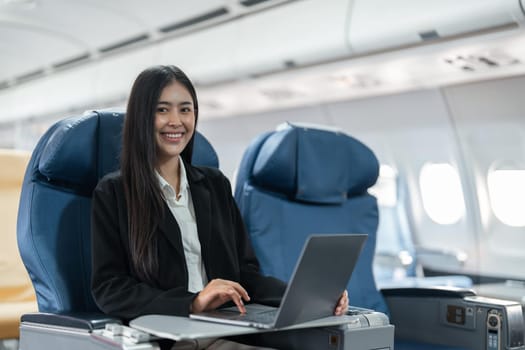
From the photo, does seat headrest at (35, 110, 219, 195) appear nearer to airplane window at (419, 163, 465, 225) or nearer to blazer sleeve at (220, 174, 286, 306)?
blazer sleeve at (220, 174, 286, 306)

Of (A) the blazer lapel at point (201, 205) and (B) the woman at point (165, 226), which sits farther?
(A) the blazer lapel at point (201, 205)

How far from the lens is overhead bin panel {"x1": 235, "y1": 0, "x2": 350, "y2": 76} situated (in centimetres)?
528

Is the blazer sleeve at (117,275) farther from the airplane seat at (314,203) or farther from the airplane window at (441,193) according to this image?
the airplane window at (441,193)

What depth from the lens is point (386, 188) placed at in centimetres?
790

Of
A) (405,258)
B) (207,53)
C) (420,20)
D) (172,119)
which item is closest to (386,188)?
(405,258)

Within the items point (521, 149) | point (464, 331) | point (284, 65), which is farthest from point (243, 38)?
point (464, 331)

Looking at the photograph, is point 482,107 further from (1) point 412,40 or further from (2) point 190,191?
(2) point 190,191

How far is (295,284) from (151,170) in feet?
2.49

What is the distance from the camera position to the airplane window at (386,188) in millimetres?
7707

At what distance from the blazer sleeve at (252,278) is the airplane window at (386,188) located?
5.02 m

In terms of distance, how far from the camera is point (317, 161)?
3455 mm

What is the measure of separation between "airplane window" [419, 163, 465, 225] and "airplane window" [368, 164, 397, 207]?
397 millimetres

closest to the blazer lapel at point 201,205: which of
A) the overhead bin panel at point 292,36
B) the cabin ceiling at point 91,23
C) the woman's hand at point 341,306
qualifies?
the woman's hand at point 341,306

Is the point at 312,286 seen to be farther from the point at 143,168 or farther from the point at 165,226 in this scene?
the point at 143,168
